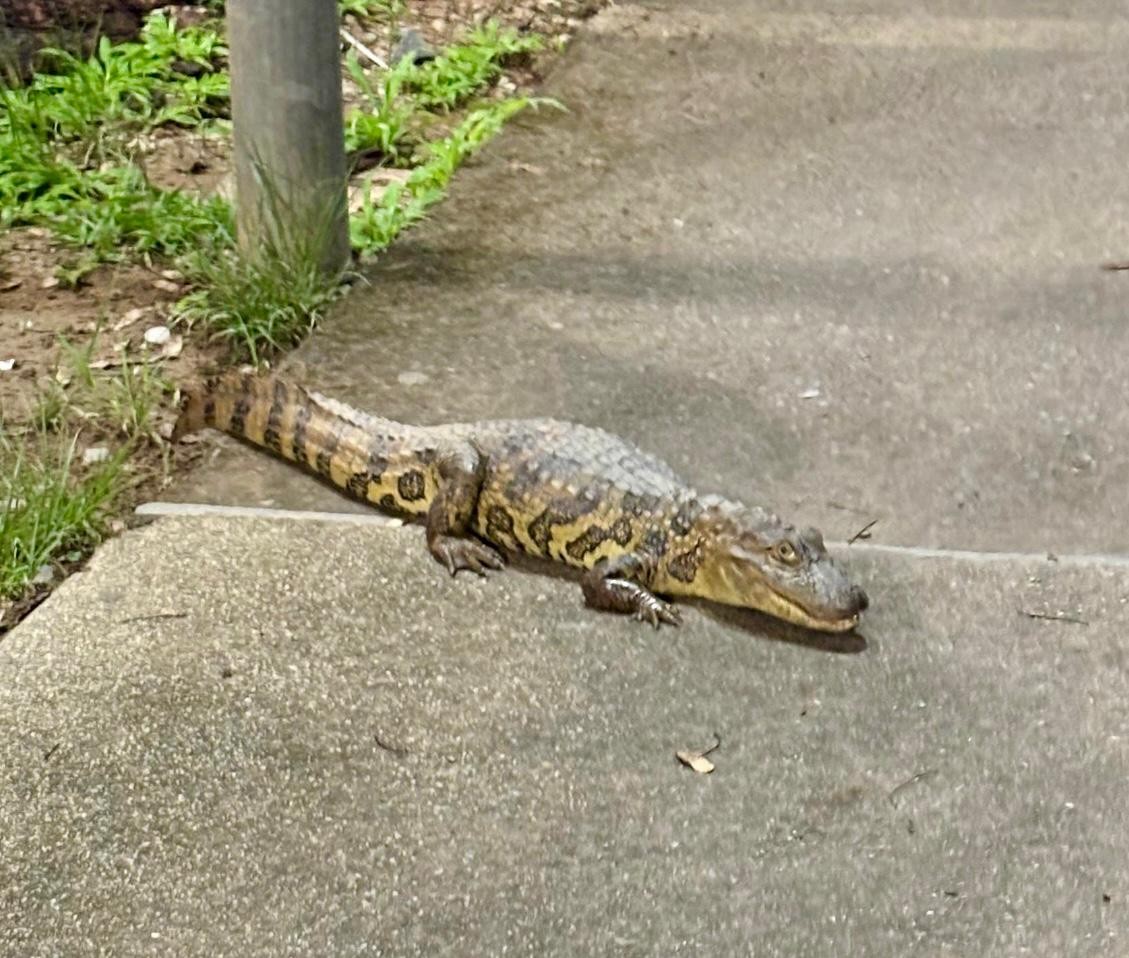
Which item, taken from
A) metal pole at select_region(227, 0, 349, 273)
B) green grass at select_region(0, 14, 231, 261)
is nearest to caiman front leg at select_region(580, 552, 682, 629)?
metal pole at select_region(227, 0, 349, 273)

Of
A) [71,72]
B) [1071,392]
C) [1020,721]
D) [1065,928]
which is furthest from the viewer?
[71,72]

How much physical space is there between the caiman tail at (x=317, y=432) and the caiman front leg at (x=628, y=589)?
1.89ft

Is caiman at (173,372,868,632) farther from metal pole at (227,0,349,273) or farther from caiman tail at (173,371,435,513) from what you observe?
metal pole at (227,0,349,273)

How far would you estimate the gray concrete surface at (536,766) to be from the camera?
266cm

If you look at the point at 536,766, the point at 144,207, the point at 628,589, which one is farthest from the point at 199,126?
the point at 536,766

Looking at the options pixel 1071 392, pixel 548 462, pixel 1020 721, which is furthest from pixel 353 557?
pixel 1071 392

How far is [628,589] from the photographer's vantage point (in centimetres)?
347

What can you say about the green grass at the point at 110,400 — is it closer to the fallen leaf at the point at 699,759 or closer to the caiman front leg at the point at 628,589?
the caiman front leg at the point at 628,589

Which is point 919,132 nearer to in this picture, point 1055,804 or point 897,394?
point 897,394

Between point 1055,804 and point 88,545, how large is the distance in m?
2.53

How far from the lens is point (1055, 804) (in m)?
2.91

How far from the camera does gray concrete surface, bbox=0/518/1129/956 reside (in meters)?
2.66

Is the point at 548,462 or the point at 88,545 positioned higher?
the point at 548,462

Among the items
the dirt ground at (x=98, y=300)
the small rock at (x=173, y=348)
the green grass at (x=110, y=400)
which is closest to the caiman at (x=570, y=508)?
the green grass at (x=110, y=400)
